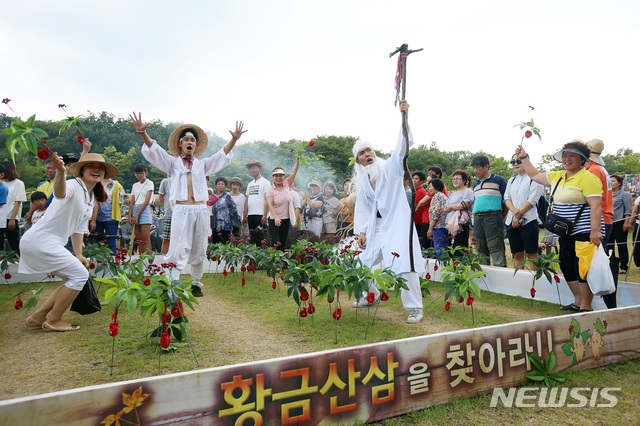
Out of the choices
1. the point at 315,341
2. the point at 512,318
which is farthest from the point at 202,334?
the point at 512,318

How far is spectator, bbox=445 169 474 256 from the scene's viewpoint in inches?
276

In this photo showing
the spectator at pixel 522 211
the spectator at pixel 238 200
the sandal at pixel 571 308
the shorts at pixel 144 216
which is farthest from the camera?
the spectator at pixel 238 200

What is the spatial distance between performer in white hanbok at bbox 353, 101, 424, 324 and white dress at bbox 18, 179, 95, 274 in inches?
112

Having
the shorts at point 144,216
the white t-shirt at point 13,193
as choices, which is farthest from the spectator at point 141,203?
the white t-shirt at point 13,193

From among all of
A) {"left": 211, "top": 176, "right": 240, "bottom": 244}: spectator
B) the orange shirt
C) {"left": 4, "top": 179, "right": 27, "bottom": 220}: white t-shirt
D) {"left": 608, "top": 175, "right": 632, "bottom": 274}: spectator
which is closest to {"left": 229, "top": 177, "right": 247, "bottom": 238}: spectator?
{"left": 211, "top": 176, "right": 240, "bottom": 244}: spectator

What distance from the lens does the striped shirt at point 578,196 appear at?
430 centimetres

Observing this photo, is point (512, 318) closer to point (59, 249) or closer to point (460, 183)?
point (460, 183)

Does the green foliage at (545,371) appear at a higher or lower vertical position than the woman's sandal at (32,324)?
higher

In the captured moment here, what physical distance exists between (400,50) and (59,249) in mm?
3701

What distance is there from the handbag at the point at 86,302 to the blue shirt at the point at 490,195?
16.8 feet

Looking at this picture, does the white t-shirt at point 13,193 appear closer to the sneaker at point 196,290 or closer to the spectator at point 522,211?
the sneaker at point 196,290

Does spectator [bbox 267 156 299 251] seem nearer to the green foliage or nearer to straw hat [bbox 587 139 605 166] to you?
straw hat [bbox 587 139 605 166]

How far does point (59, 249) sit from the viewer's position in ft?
12.9

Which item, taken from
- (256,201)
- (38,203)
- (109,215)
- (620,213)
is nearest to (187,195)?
(109,215)
